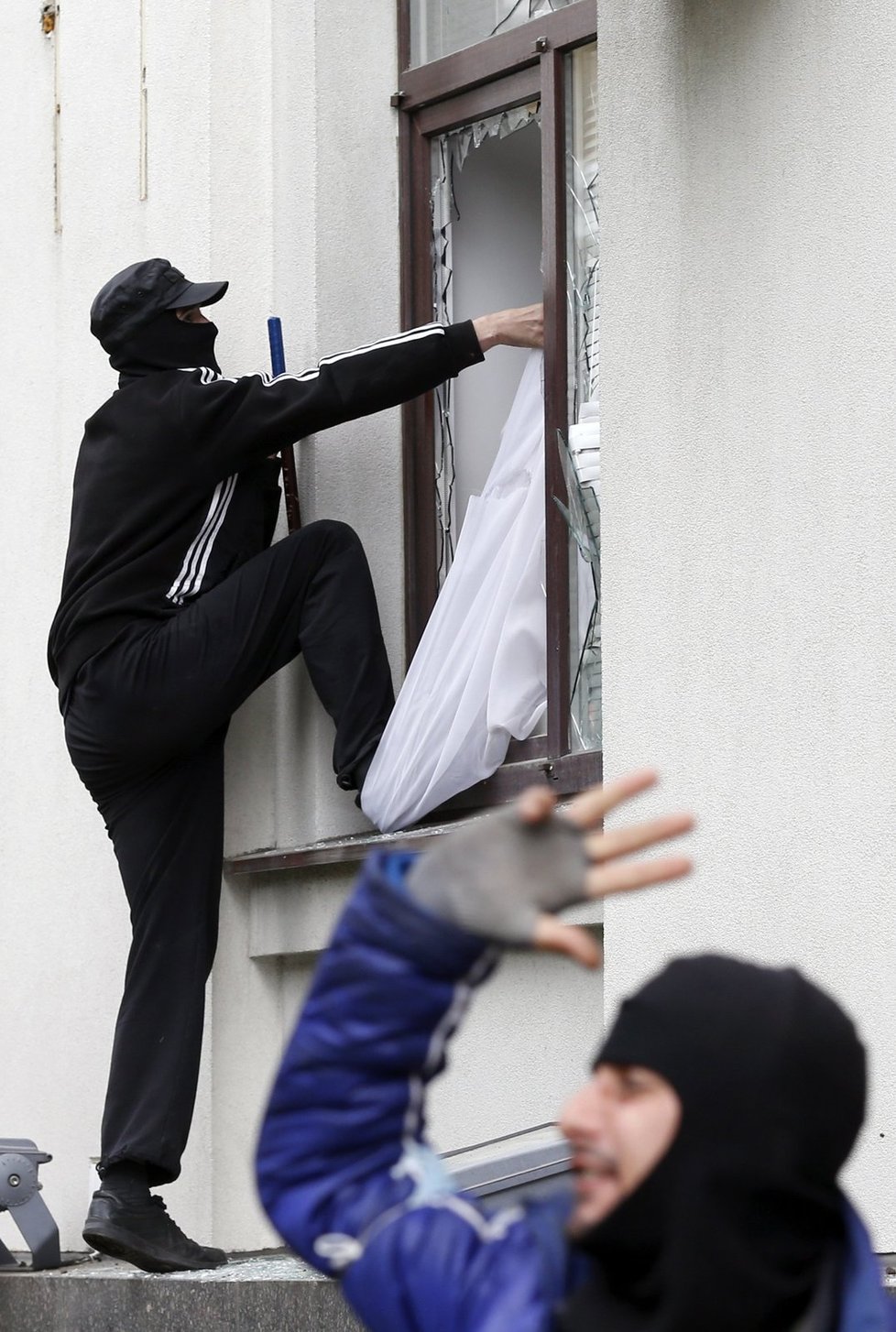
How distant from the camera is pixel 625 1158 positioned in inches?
61.7

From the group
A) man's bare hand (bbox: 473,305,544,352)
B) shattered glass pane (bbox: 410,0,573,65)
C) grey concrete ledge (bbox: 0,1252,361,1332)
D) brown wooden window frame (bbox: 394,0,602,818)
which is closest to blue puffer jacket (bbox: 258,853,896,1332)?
grey concrete ledge (bbox: 0,1252,361,1332)

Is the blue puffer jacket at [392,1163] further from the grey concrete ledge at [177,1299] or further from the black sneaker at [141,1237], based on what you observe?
the black sneaker at [141,1237]

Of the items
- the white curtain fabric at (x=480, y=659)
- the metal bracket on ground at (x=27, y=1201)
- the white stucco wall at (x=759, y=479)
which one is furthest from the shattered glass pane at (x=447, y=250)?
the metal bracket on ground at (x=27, y=1201)

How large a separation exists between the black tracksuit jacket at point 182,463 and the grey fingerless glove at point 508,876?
3.57m

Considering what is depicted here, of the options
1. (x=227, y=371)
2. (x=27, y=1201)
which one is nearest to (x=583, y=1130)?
(x=27, y=1201)

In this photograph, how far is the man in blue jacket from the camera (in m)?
1.52

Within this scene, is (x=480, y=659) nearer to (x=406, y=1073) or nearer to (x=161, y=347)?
(x=161, y=347)

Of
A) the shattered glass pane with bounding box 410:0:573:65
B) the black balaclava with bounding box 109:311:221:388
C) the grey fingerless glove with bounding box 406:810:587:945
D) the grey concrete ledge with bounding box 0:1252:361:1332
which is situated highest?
the shattered glass pane with bounding box 410:0:573:65

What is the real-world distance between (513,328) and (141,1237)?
224cm

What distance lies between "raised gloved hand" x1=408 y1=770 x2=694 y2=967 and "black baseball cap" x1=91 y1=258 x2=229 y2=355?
385 cm

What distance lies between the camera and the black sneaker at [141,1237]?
15.5ft

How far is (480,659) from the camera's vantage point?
16.9 ft

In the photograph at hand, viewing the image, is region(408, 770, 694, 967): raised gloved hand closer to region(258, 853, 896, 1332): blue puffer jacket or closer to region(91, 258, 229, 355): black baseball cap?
region(258, 853, 896, 1332): blue puffer jacket

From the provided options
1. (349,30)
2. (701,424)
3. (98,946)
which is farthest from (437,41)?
(98,946)
